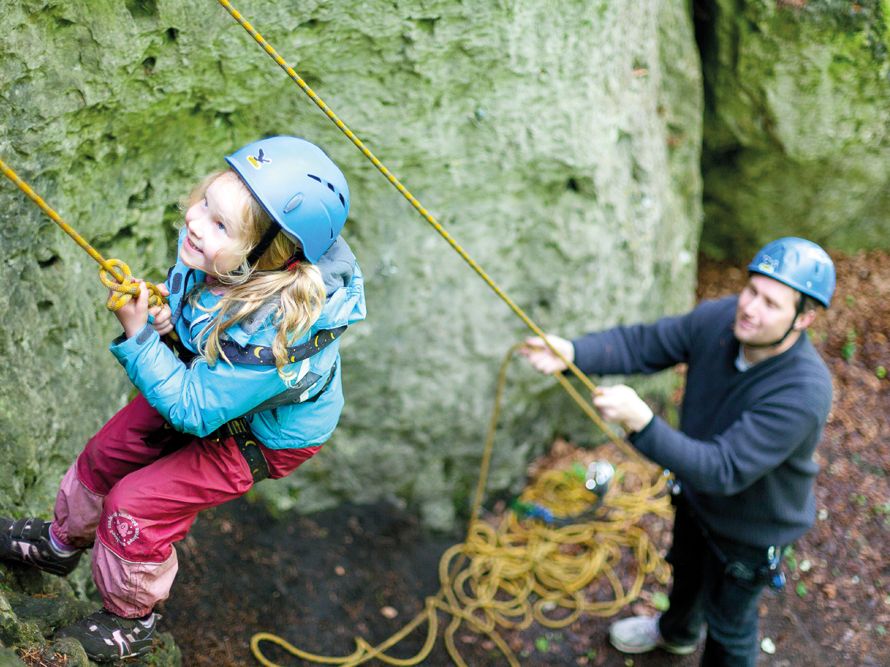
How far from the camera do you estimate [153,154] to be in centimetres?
375

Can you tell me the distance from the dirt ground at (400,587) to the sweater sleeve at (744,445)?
5.42ft

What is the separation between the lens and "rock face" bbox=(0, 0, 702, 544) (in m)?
3.22

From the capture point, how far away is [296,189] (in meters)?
2.41

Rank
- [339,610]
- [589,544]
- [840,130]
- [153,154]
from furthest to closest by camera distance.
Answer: [840,130] → [589,544] → [339,610] → [153,154]

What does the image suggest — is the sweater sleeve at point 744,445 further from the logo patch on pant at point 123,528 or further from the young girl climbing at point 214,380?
the logo patch on pant at point 123,528

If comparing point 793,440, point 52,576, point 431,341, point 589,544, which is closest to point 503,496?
point 589,544

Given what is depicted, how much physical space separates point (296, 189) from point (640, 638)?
3473 millimetres

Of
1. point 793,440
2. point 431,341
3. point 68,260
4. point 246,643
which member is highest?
point 68,260

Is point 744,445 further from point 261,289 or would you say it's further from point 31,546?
point 31,546

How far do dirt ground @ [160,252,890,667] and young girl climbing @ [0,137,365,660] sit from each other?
1.30m

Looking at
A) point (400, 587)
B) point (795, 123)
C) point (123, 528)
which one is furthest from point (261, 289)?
point (795, 123)

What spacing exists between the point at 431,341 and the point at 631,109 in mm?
1882

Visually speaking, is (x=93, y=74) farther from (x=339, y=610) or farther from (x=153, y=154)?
(x=339, y=610)

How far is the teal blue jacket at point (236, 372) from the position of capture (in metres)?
2.45
